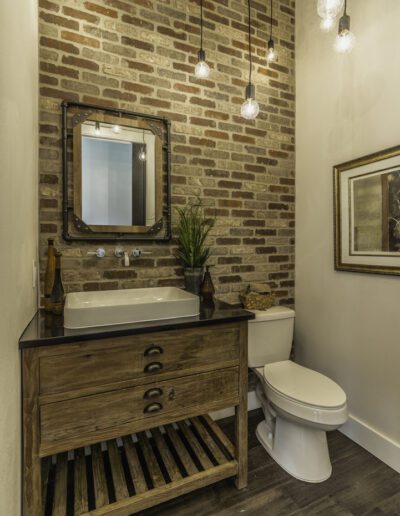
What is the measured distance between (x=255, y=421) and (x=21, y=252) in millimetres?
1907

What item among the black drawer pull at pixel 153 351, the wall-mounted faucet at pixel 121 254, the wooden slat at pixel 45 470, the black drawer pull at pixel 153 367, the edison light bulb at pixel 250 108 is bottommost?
the wooden slat at pixel 45 470

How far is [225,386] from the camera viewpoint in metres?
1.47

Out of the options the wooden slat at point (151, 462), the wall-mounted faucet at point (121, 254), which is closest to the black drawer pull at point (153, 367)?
the wooden slat at point (151, 462)

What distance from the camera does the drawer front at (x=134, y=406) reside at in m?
1.16

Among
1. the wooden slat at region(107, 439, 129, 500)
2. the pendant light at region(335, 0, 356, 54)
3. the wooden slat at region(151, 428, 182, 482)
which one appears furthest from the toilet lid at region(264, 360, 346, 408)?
the pendant light at region(335, 0, 356, 54)

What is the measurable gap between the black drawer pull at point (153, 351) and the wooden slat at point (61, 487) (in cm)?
74

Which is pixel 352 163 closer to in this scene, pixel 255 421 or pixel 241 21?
pixel 241 21

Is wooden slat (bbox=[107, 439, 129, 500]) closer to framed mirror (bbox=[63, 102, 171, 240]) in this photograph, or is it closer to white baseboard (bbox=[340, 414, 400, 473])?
framed mirror (bbox=[63, 102, 171, 240])

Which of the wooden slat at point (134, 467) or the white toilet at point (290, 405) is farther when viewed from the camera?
the white toilet at point (290, 405)

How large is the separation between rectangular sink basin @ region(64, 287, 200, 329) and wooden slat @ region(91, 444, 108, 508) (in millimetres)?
778

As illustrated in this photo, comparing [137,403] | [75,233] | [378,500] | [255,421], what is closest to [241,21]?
[75,233]

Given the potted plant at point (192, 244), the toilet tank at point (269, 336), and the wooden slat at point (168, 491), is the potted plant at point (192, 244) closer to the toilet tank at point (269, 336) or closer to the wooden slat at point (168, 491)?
the toilet tank at point (269, 336)

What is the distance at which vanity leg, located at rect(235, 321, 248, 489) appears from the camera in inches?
59.0

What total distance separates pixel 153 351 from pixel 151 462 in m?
0.71
